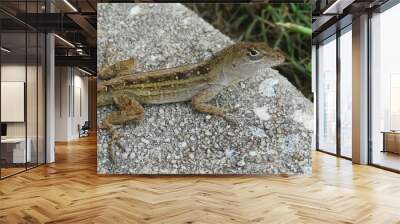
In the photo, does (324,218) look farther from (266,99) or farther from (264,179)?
(266,99)

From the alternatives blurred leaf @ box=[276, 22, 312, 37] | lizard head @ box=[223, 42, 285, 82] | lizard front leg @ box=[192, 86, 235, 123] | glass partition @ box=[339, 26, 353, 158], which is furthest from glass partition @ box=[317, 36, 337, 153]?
lizard front leg @ box=[192, 86, 235, 123]

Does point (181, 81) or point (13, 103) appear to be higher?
point (181, 81)

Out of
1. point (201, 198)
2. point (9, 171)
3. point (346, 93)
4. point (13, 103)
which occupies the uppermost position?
point (346, 93)

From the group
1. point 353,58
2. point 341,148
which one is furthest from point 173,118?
point 341,148

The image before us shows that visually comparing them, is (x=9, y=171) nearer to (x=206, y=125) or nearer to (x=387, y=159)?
(x=206, y=125)

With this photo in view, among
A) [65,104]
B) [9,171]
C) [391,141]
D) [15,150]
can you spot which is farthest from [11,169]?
[65,104]

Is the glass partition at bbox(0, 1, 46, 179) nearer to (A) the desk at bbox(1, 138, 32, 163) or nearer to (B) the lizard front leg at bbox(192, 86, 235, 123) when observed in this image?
(A) the desk at bbox(1, 138, 32, 163)

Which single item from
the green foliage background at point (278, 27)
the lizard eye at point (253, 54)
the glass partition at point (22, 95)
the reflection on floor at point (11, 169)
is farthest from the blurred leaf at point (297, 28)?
the reflection on floor at point (11, 169)
